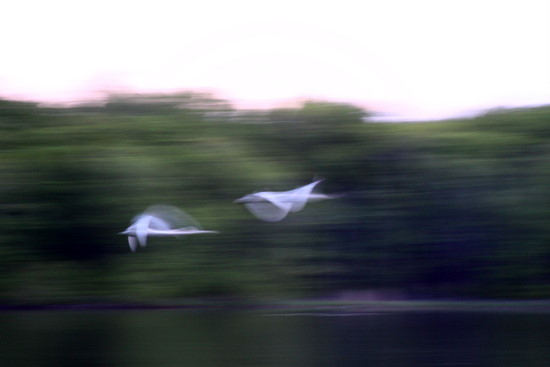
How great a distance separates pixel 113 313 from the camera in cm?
937

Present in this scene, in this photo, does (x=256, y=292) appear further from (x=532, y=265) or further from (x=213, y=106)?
(x=532, y=265)

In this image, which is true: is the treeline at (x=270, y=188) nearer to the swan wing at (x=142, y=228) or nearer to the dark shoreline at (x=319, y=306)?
the dark shoreline at (x=319, y=306)

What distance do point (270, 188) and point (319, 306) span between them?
1511 mm

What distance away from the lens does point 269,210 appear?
9445 millimetres

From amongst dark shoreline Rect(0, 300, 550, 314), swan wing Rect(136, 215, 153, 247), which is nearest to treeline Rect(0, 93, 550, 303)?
dark shoreline Rect(0, 300, 550, 314)

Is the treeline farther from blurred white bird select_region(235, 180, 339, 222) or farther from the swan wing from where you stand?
the swan wing

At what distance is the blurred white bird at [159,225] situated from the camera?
8.59 metres

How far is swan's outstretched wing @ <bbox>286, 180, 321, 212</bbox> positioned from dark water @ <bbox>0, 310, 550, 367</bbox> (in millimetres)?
1291

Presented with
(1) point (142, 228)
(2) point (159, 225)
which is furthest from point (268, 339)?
(2) point (159, 225)

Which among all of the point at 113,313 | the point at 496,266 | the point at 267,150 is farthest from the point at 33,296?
the point at 496,266

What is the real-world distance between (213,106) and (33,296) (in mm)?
3157

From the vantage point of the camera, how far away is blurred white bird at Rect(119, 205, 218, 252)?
8.59m

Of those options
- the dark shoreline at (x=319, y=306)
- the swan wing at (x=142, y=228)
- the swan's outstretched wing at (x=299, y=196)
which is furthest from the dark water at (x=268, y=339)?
the swan's outstretched wing at (x=299, y=196)

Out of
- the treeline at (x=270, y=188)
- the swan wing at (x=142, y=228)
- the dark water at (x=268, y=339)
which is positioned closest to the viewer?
the dark water at (x=268, y=339)
